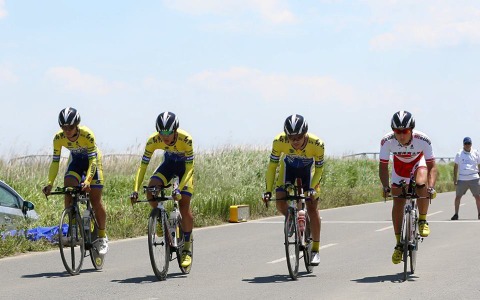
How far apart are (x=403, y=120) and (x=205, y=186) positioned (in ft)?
71.2

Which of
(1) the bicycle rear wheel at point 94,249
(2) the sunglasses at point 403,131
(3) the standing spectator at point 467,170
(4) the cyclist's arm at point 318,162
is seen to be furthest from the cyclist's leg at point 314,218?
(3) the standing spectator at point 467,170

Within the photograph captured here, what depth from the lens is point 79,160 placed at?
13.3 m

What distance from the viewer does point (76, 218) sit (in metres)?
12.9

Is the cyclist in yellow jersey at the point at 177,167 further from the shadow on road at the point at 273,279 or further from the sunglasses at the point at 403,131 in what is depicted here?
the sunglasses at the point at 403,131

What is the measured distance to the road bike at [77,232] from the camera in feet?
42.0

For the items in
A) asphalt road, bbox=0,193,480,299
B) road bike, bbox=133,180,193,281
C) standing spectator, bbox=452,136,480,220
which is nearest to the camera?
asphalt road, bbox=0,193,480,299

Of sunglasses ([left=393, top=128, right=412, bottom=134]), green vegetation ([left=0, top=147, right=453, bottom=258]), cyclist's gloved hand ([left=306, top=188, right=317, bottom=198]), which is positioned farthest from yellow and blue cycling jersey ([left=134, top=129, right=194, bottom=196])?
green vegetation ([left=0, top=147, right=453, bottom=258])

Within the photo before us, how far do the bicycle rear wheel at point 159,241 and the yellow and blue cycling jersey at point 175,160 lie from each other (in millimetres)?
469

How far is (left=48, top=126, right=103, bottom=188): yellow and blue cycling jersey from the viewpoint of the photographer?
13.0 m

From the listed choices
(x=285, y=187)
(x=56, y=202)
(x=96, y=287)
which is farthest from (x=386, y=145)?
(x=56, y=202)

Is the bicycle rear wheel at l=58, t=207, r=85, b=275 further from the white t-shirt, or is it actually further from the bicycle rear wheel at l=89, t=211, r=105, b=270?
the white t-shirt

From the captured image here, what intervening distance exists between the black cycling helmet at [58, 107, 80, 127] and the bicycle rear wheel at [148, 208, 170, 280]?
1658 mm

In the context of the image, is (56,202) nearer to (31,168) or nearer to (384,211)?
(31,168)

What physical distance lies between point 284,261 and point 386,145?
122 inches
